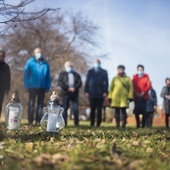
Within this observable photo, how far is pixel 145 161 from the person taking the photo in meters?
2.64

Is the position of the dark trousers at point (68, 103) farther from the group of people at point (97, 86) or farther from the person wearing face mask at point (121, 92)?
the person wearing face mask at point (121, 92)

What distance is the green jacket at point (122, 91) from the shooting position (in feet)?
34.9

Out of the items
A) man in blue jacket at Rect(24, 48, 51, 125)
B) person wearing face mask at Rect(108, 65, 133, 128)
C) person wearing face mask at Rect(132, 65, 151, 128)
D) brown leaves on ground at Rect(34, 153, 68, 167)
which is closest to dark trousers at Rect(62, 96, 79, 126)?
man in blue jacket at Rect(24, 48, 51, 125)

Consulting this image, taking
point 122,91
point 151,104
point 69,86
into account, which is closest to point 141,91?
point 122,91

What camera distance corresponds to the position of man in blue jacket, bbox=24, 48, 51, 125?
937 centimetres

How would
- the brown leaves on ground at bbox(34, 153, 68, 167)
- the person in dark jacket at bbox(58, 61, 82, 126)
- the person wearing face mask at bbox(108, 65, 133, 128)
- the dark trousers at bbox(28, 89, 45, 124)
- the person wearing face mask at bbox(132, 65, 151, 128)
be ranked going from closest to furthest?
the brown leaves on ground at bbox(34, 153, 68, 167) < the dark trousers at bbox(28, 89, 45, 124) < the person in dark jacket at bbox(58, 61, 82, 126) < the person wearing face mask at bbox(108, 65, 133, 128) < the person wearing face mask at bbox(132, 65, 151, 128)

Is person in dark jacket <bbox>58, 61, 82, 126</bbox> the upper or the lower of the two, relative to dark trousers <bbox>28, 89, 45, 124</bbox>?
upper

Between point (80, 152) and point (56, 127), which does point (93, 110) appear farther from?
point (80, 152)

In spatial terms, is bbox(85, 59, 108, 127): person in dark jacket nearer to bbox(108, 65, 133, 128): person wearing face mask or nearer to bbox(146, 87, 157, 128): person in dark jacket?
bbox(108, 65, 133, 128): person wearing face mask

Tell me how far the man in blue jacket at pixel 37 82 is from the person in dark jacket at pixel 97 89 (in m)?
1.53

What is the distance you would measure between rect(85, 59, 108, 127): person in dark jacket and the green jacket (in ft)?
1.04

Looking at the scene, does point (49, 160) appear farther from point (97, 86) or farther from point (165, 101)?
point (165, 101)

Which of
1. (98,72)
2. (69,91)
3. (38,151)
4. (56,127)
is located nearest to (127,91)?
(98,72)

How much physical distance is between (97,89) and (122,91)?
79cm
